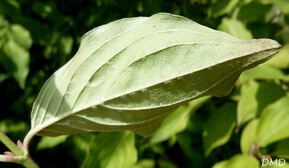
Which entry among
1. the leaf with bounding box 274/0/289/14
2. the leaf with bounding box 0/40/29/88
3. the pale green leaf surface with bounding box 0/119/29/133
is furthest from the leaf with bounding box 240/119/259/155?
the pale green leaf surface with bounding box 0/119/29/133

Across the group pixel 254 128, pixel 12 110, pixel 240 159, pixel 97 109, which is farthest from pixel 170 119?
pixel 12 110

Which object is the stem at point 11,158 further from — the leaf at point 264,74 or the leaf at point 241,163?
the leaf at point 264,74

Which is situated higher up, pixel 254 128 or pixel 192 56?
pixel 192 56

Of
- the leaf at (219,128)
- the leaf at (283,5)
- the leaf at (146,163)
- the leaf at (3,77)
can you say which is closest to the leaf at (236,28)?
the leaf at (283,5)

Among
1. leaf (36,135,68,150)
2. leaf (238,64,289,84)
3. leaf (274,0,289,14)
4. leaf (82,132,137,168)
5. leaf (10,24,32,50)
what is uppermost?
leaf (274,0,289,14)

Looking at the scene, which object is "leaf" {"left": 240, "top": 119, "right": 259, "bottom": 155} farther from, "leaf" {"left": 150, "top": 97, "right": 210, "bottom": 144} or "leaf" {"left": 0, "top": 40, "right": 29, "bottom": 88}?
"leaf" {"left": 0, "top": 40, "right": 29, "bottom": 88}

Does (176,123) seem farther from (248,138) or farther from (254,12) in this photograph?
(254,12)

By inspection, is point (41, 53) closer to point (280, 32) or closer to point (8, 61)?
point (8, 61)

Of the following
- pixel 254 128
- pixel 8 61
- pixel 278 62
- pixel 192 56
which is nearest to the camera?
pixel 192 56
